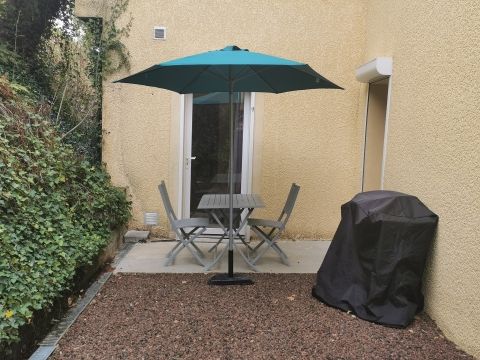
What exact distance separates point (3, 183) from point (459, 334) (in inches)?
152

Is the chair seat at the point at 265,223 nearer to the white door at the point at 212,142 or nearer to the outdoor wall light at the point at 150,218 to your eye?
the white door at the point at 212,142

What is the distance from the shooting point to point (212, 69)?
4465 millimetres

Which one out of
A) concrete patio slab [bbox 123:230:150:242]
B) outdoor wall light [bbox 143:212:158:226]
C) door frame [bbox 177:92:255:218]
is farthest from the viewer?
outdoor wall light [bbox 143:212:158:226]

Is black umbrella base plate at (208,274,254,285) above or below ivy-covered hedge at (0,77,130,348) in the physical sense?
below

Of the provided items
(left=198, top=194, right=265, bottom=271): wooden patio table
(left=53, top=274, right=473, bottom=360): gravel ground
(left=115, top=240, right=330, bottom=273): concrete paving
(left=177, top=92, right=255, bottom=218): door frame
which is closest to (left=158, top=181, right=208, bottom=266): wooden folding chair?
(left=115, top=240, right=330, bottom=273): concrete paving

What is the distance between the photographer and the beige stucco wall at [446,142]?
3.15 m

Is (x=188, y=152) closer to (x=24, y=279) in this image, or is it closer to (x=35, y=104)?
(x=35, y=104)

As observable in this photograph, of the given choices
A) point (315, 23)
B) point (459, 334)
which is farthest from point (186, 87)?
point (459, 334)

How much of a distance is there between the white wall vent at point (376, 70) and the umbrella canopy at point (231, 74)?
102cm

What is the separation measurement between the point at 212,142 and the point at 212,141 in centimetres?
2

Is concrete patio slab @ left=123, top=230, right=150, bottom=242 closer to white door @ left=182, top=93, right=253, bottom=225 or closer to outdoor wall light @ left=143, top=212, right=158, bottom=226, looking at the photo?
outdoor wall light @ left=143, top=212, right=158, bottom=226

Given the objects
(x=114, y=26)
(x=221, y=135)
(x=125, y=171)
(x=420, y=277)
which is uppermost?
(x=114, y=26)

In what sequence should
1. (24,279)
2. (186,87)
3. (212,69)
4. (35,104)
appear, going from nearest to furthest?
(24,279) < (212,69) < (186,87) < (35,104)

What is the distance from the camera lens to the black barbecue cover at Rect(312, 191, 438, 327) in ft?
11.8
